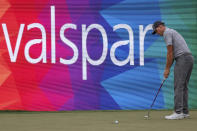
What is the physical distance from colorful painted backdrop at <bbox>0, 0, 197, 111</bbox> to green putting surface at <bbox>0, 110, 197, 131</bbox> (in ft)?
1.46

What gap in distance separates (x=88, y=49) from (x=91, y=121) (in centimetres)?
194

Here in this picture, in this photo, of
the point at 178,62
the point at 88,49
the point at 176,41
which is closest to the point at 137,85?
the point at 88,49

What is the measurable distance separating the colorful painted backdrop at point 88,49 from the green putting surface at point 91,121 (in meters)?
0.45

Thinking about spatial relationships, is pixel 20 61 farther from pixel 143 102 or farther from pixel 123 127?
pixel 123 127

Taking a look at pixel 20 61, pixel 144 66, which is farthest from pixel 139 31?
pixel 20 61

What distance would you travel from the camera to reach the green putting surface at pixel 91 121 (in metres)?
6.88

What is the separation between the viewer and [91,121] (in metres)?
7.80

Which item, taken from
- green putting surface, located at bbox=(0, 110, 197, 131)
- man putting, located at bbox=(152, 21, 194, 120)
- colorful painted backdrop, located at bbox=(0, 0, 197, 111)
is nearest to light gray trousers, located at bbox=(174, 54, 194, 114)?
man putting, located at bbox=(152, 21, 194, 120)

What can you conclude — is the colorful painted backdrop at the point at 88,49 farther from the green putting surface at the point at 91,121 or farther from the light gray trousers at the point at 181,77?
the light gray trousers at the point at 181,77

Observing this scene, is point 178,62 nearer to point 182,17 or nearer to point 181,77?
point 181,77

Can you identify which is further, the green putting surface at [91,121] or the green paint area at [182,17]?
the green paint area at [182,17]

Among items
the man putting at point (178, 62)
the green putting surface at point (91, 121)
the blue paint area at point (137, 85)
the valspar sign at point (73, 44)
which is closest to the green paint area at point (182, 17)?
the blue paint area at point (137, 85)

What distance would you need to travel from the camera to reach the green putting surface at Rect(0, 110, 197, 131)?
6.88m

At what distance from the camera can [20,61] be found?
30.6ft
